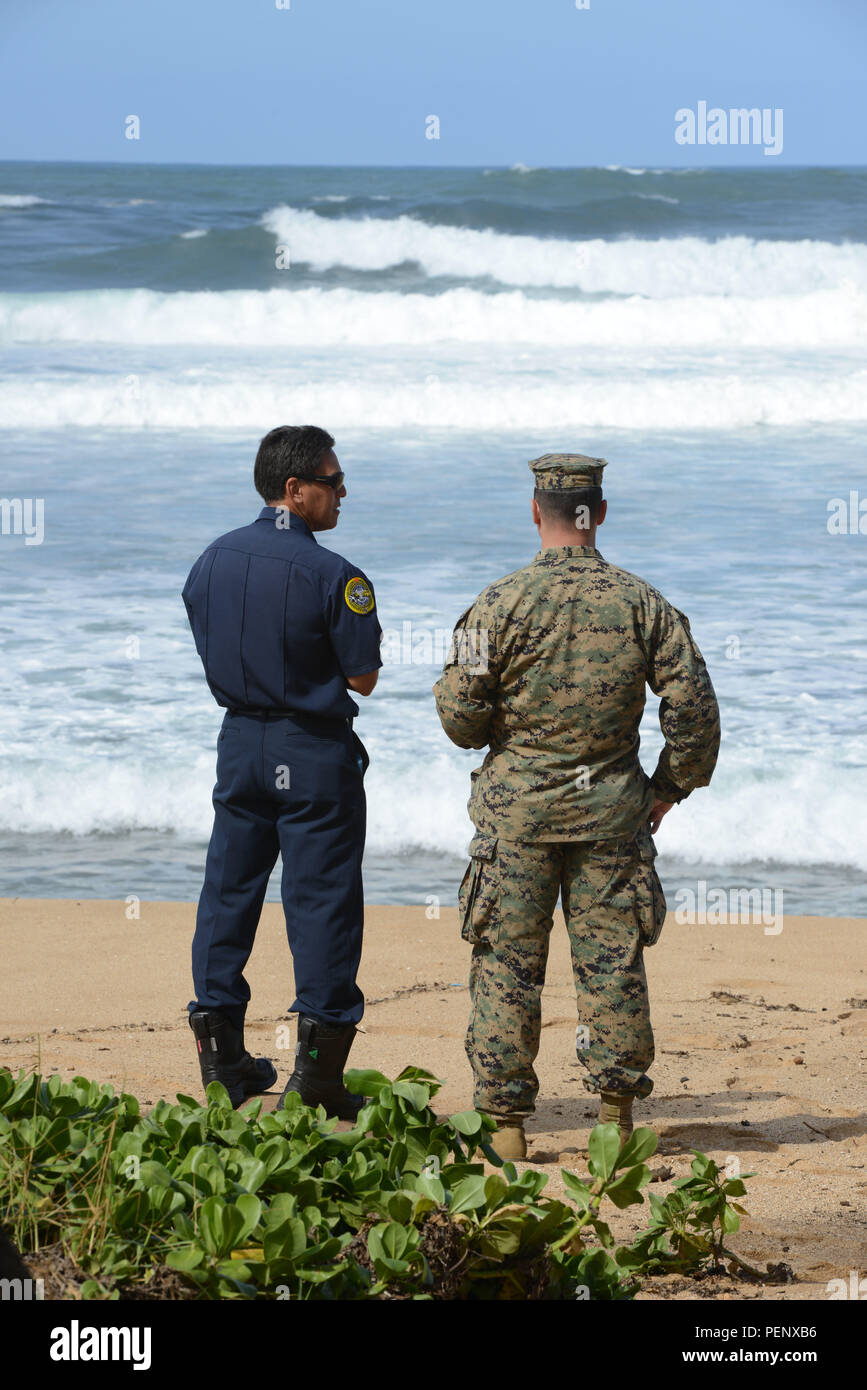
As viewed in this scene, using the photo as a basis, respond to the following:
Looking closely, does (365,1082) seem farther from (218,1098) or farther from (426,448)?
(426,448)

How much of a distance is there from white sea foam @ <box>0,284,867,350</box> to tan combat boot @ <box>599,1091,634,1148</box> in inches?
837

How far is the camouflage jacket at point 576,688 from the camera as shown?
148 inches

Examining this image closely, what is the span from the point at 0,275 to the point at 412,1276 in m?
27.0

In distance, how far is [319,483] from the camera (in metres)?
4.02

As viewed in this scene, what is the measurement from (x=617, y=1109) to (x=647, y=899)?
2.05ft

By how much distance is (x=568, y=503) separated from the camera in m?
3.82

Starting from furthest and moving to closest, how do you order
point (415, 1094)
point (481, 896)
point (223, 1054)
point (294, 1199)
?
1. point (223, 1054)
2. point (481, 896)
3. point (415, 1094)
4. point (294, 1199)

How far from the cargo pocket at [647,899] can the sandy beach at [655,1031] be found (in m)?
0.66

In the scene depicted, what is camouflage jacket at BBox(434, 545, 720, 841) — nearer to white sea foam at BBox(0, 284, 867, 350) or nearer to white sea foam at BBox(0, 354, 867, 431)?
white sea foam at BBox(0, 354, 867, 431)

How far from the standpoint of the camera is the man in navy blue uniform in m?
3.91

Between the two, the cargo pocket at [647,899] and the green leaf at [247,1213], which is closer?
the green leaf at [247,1213]

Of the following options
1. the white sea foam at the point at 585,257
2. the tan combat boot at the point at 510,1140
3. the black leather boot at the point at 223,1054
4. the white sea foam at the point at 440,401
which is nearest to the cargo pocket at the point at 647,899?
the tan combat boot at the point at 510,1140

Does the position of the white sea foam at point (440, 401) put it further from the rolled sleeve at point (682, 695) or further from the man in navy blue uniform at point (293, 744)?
the rolled sleeve at point (682, 695)

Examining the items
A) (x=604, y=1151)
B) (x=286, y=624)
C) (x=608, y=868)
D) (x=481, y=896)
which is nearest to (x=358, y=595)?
(x=286, y=624)
